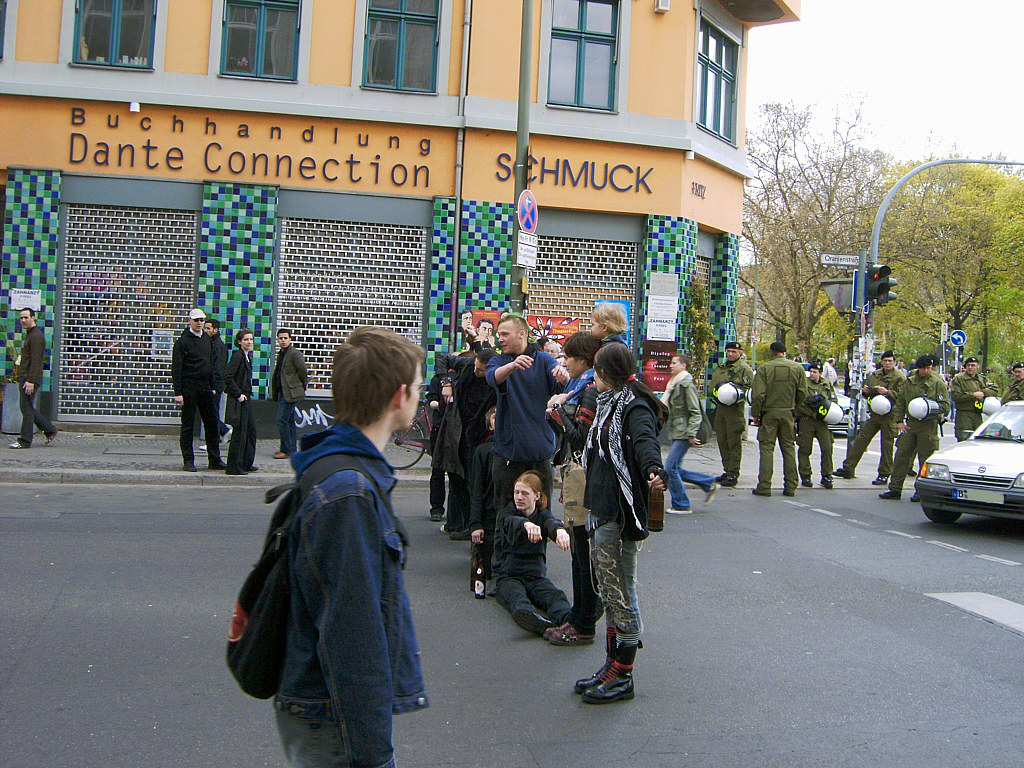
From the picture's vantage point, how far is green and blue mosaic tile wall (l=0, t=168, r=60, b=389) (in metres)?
14.8

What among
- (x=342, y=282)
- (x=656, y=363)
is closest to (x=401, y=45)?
(x=342, y=282)

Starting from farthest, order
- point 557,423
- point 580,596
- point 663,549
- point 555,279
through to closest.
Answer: point 555,279 → point 663,549 → point 557,423 → point 580,596

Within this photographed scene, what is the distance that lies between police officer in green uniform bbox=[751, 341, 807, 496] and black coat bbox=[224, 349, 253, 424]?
21.3 ft

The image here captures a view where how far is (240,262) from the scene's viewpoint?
15266 mm

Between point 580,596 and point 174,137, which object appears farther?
point 174,137

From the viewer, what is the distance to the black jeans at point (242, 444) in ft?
38.8

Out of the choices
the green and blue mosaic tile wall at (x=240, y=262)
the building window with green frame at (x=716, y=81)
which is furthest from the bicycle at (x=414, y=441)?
the building window with green frame at (x=716, y=81)

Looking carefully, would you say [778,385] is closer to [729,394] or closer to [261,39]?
[729,394]

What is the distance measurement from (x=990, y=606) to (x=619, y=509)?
376 cm

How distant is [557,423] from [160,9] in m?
12.1

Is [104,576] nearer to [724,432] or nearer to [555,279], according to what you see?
[724,432]

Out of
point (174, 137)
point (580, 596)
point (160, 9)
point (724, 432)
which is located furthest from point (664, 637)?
point (160, 9)

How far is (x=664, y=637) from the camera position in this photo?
5996mm

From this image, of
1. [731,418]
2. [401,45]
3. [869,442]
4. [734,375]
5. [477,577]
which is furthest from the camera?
[401,45]
